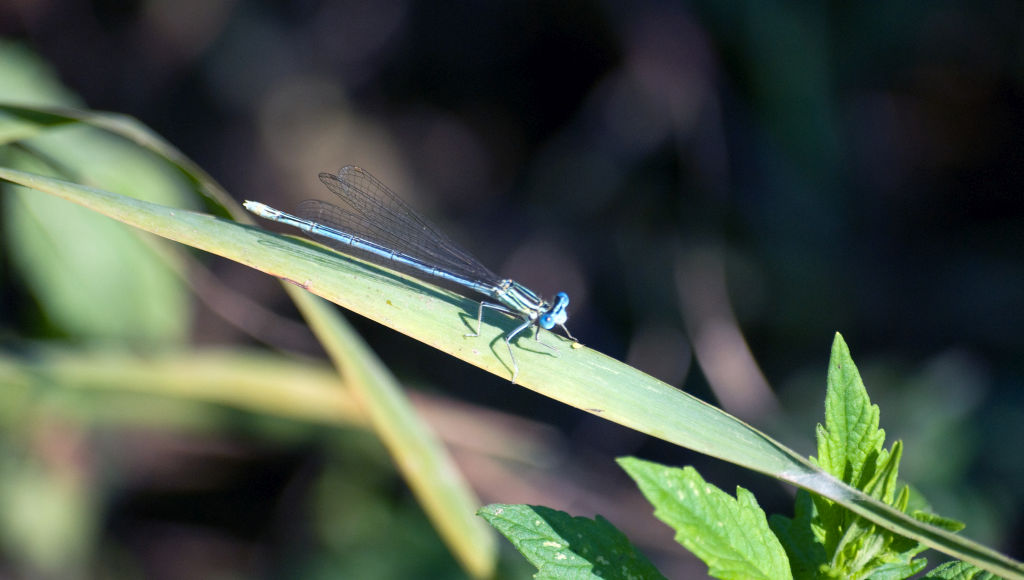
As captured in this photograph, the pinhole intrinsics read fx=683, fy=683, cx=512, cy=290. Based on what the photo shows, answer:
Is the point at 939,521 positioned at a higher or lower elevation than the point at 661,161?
lower

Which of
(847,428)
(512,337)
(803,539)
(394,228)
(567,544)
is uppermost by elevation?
(394,228)

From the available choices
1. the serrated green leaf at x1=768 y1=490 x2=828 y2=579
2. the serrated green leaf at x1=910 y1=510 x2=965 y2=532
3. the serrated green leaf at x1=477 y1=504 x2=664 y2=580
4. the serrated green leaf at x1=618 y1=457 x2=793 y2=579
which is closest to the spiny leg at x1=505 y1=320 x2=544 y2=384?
the serrated green leaf at x1=477 y1=504 x2=664 y2=580

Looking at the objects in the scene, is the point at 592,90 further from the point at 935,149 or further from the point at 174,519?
the point at 174,519

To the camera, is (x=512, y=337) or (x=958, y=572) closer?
(x=958, y=572)

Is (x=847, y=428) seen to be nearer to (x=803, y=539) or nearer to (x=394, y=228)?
(x=803, y=539)

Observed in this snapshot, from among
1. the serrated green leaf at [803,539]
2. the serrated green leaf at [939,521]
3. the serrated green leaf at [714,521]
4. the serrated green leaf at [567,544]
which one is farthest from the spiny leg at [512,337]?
the serrated green leaf at [939,521]

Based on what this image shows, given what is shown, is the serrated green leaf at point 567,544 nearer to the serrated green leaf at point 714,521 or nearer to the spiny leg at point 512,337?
the serrated green leaf at point 714,521

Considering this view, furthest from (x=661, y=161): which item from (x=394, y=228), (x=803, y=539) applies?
(x=803, y=539)

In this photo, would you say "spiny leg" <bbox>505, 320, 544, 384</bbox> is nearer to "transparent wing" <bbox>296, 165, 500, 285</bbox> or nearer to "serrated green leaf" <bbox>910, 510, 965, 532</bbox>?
"transparent wing" <bbox>296, 165, 500, 285</bbox>
